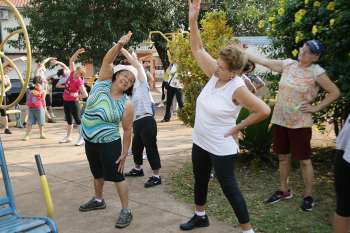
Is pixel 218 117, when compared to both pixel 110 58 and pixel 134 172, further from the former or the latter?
pixel 134 172

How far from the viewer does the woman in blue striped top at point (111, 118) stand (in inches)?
169

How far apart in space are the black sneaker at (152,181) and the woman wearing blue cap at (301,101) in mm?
1703

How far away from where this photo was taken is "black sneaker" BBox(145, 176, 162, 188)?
5.68m

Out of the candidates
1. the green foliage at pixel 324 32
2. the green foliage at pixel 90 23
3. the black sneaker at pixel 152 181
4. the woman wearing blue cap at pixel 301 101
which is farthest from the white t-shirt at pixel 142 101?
the green foliage at pixel 90 23

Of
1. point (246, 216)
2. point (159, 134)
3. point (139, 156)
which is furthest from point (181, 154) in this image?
point (246, 216)

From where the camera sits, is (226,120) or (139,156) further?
(139,156)

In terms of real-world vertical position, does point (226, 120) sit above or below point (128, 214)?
above

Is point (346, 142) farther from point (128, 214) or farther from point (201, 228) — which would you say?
point (128, 214)

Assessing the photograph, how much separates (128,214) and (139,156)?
1.65 metres

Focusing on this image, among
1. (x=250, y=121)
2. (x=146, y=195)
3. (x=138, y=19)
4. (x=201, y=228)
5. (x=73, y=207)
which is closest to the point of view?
(x=250, y=121)

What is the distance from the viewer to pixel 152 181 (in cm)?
573

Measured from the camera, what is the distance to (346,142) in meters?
3.25

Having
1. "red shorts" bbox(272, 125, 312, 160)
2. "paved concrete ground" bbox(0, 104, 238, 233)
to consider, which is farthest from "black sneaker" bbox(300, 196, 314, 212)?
"paved concrete ground" bbox(0, 104, 238, 233)

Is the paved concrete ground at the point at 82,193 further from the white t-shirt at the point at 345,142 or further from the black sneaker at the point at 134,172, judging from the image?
the white t-shirt at the point at 345,142
